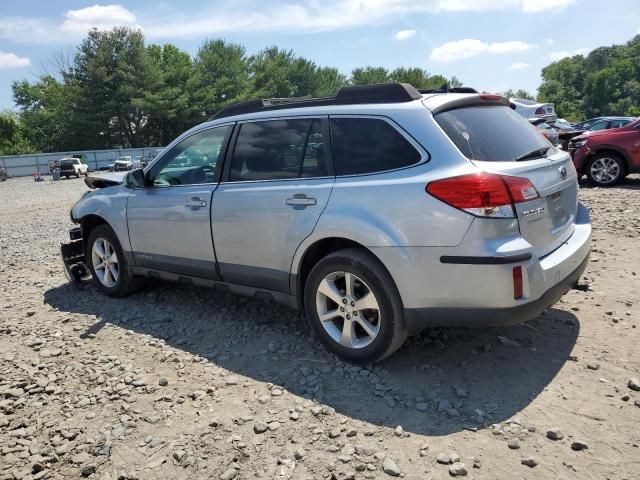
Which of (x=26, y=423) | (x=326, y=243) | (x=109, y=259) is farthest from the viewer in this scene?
(x=109, y=259)

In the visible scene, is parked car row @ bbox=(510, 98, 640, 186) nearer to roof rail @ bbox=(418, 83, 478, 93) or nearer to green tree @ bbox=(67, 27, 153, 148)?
roof rail @ bbox=(418, 83, 478, 93)

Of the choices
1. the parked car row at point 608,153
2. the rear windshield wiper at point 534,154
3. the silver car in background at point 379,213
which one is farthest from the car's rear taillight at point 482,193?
the parked car row at point 608,153

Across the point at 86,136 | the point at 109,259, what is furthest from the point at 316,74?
the point at 109,259

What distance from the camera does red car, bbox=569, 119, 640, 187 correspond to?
10.7 meters

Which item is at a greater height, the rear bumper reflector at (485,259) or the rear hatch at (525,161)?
the rear hatch at (525,161)

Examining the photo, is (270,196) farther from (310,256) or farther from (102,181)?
(102,181)

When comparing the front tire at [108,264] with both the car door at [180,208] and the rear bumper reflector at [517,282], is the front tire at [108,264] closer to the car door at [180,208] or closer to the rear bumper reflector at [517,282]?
the car door at [180,208]

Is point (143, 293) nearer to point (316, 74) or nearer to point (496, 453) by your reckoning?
point (496, 453)

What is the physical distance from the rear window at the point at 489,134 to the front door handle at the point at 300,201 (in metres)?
1.02

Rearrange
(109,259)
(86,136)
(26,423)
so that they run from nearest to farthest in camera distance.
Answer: (26,423) < (109,259) < (86,136)

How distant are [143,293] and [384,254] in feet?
10.9

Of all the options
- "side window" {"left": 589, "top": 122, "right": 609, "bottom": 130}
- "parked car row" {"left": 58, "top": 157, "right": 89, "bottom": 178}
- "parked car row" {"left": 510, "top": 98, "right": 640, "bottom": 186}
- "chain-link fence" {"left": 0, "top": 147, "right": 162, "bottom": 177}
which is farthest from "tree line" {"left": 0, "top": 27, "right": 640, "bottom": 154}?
"parked car row" {"left": 510, "top": 98, "right": 640, "bottom": 186}

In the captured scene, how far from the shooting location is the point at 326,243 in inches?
144

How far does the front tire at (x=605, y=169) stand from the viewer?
1090 centimetres
